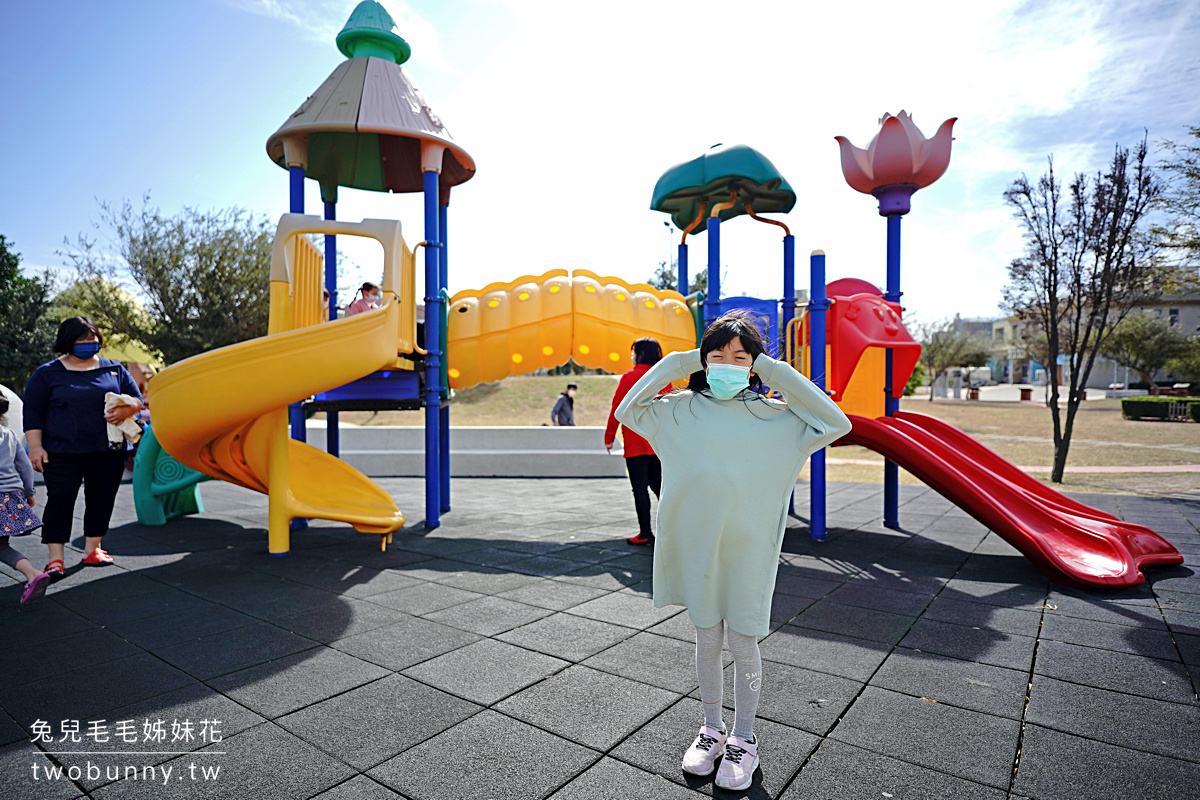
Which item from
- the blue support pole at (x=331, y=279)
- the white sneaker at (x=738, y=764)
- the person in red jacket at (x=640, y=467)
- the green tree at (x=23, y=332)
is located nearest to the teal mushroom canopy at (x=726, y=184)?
the person in red jacket at (x=640, y=467)

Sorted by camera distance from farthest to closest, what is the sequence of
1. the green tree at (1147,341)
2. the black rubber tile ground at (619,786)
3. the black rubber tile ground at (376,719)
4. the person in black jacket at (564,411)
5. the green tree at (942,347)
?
1. the green tree at (942,347)
2. the green tree at (1147,341)
3. the person in black jacket at (564,411)
4. the black rubber tile ground at (376,719)
5. the black rubber tile ground at (619,786)

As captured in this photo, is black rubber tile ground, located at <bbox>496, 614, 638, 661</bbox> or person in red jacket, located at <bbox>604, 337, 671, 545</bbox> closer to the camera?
black rubber tile ground, located at <bbox>496, 614, 638, 661</bbox>

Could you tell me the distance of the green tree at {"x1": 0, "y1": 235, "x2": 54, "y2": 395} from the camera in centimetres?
2327

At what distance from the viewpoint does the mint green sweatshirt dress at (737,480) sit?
7.33 feet

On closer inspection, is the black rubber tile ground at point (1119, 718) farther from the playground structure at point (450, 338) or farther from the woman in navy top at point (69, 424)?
the woman in navy top at point (69, 424)

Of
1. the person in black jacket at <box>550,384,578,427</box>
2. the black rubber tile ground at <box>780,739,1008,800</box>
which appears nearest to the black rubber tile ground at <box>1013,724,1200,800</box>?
the black rubber tile ground at <box>780,739,1008,800</box>

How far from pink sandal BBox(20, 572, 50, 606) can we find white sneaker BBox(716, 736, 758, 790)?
4356 millimetres

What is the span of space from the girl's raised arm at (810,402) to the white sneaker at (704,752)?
110cm

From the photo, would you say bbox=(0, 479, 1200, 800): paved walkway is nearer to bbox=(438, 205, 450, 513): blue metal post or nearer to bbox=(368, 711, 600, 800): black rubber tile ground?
bbox=(368, 711, 600, 800): black rubber tile ground

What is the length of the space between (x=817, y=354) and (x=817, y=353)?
13 mm

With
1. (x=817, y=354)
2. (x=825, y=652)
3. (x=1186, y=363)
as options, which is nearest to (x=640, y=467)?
(x=817, y=354)

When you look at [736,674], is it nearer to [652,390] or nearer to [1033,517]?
[652,390]

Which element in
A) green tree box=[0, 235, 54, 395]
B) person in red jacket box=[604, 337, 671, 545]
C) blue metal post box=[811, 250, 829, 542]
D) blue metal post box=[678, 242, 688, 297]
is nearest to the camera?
person in red jacket box=[604, 337, 671, 545]

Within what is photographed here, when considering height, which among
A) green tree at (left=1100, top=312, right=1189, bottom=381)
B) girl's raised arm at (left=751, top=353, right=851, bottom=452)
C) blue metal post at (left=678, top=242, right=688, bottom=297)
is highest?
green tree at (left=1100, top=312, right=1189, bottom=381)
